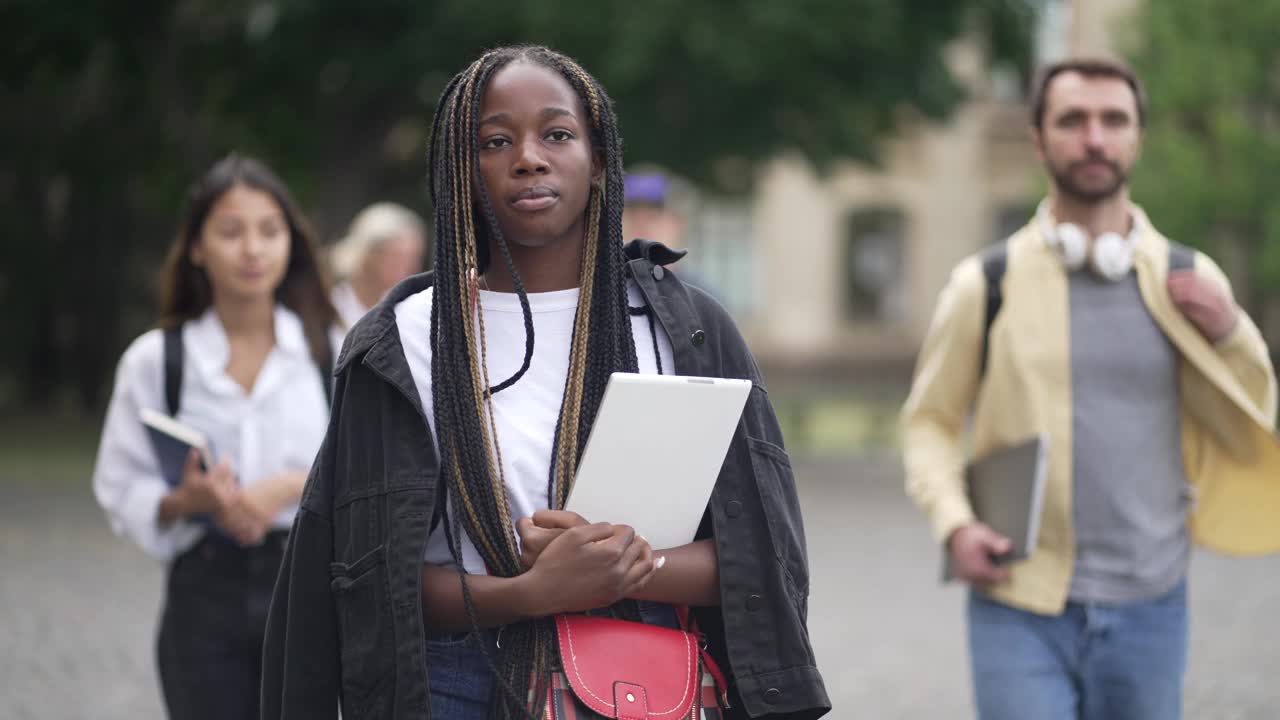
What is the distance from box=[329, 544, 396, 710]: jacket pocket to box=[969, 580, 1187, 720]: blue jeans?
186 centimetres

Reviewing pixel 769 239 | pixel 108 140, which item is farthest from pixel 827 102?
pixel 769 239

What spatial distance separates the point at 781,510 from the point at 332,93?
17.1m

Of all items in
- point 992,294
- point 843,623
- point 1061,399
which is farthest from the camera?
point 843,623

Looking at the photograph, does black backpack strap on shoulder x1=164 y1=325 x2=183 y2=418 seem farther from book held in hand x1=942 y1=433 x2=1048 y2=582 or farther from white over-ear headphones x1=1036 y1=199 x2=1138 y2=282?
white over-ear headphones x1=1036 y1=199 x2=1138 y2=282

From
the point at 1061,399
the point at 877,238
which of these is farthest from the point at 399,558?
the point at 877,238

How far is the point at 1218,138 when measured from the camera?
26.4 m

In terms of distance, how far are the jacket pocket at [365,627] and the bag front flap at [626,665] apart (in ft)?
0.83

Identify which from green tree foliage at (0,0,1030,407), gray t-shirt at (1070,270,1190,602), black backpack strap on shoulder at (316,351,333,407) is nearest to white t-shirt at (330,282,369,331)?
black backpack strap on shoulder at (316,351,333,407)

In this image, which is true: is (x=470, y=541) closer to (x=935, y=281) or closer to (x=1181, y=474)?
(x=1181, y=474)

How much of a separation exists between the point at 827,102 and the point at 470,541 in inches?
579

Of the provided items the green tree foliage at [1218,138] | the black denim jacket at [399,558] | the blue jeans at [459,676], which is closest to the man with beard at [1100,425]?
the black denim jacket at [399,558]

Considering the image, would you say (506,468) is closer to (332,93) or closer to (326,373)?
(326,373)

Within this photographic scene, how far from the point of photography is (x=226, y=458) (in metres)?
4.33

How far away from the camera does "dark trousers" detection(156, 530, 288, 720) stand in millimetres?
4062
